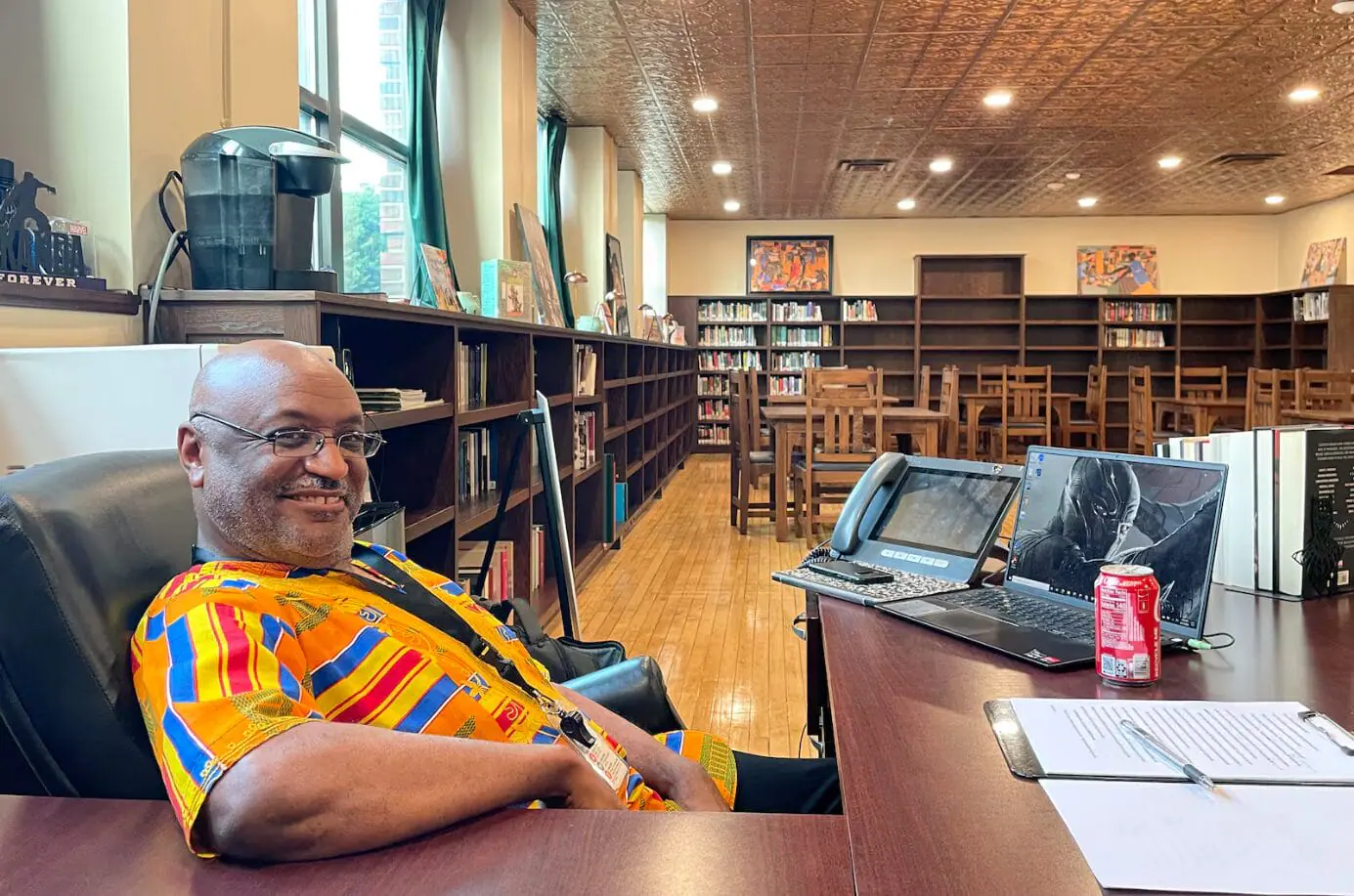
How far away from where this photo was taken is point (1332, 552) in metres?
1.58

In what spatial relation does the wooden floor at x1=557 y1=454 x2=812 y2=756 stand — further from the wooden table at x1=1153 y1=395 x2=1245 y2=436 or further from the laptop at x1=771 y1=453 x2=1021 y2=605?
the wooden table at x1=1153 y1=395 x2=1245 y2=436

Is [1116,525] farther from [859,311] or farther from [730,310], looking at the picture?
[730,310]

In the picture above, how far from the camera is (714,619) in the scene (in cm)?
422

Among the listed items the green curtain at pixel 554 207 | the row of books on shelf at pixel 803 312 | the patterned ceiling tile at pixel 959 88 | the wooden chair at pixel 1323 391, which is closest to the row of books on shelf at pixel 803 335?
the row of books on shelf at pixel 803 312

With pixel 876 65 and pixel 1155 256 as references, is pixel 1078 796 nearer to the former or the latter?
pixel 876 65

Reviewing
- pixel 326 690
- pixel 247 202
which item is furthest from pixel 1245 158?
pixel 326 690

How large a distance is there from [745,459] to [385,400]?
4.03 meters

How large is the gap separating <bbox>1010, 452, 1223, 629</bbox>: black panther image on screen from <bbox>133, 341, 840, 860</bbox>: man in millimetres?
470

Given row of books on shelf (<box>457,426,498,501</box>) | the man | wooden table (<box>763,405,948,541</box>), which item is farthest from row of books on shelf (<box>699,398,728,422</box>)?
the man

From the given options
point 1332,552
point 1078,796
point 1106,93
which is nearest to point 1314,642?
point 1332,552

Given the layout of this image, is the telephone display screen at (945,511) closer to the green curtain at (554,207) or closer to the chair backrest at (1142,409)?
the green curtain at (554,207)

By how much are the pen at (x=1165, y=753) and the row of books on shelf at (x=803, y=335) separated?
11279mm

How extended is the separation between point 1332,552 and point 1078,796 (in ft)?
3.24

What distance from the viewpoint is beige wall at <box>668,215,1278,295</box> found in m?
11.7
